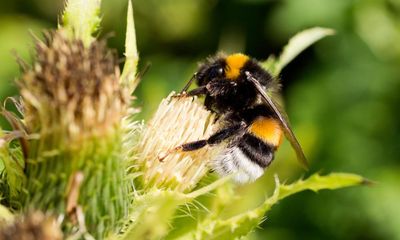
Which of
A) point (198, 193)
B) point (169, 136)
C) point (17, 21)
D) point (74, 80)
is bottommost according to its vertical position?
point (198, 193)

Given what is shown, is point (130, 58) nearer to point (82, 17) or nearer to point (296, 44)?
point (82, 17)

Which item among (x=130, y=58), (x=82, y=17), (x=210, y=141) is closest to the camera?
(x=82, y=17)

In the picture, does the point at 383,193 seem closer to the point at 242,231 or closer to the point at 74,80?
the point at 242,231

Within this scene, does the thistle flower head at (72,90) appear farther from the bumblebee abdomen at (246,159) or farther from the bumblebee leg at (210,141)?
the bumblebee abdomen at (246,159)

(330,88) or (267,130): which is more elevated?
(330,88)

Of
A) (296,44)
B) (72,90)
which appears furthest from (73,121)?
(296,44)

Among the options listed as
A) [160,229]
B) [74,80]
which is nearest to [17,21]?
[74,80]

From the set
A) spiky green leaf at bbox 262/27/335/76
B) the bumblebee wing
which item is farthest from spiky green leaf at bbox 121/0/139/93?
spiky green leaf at bbox 262/27/335/76

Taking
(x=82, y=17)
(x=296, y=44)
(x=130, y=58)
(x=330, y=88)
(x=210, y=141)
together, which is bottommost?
(x=210, y=141)
